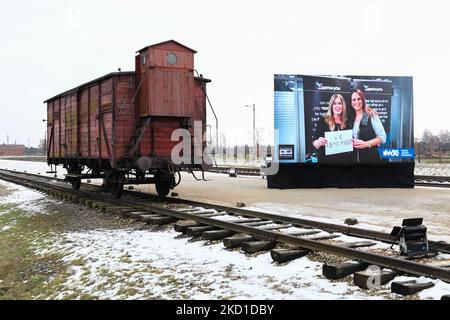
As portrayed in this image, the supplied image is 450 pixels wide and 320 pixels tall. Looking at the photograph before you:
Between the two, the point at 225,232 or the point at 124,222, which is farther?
the point at 124,222

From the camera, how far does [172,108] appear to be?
12.4m

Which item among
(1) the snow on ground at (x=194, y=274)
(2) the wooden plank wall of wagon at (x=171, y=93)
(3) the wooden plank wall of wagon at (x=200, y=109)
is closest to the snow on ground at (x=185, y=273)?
(1) the snow on ground at (x=194, y=274)

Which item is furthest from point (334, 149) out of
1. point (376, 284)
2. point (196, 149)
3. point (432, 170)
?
point (432, 170)

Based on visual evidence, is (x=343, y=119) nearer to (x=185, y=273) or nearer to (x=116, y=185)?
(x=116, y=185)

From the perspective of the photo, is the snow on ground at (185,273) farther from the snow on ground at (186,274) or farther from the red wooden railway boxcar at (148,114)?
the red wooden railway boxcar at (148,114)

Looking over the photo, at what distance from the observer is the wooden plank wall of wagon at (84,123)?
14.5m

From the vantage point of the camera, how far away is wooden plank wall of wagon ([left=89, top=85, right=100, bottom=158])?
13603mm

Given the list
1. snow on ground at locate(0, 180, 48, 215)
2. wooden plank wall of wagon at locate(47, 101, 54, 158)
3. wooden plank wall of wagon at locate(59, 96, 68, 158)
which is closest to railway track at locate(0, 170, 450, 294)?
snow on ground at locate(0, 180, 48, 215)

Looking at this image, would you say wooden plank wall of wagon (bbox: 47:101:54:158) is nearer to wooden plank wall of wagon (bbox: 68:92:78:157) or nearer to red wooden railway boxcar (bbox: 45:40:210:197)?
wooden plank wall of wagon (bbox: 68:92:78:157)

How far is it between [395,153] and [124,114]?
11391mm

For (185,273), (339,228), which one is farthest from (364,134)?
(185,273)
